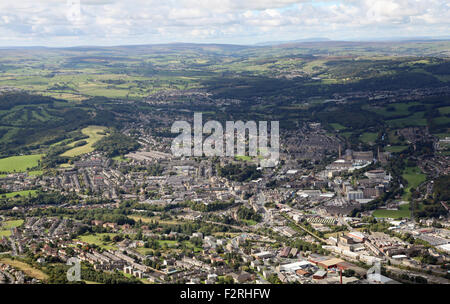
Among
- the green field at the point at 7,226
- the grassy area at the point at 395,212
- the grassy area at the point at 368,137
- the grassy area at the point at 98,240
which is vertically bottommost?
the green field at the point at 7,226

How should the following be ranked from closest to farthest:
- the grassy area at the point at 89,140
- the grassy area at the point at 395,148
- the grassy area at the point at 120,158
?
the grassy area at the point at 395,148 < the grassy area at the point at 120,158 < the grassy area at the point at 89,140

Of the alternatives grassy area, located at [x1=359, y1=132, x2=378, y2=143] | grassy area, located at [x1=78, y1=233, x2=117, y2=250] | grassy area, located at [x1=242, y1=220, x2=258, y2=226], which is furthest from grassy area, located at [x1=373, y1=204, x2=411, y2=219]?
grassy area, located at [x1=359, y1=132, x2=378, y2=143]

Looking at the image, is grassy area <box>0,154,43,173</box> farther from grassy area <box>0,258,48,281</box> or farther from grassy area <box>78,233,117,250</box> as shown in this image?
grassy area <box>0,258,48,281</box>

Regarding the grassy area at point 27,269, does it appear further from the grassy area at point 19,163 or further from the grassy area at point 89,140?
the grassy area at point 89,140

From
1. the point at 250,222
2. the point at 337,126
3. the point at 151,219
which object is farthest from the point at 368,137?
the point at 151,219

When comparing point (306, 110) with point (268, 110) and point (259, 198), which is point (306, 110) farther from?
point (259, 198)

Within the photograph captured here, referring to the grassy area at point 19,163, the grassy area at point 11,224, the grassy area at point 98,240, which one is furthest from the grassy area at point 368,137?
the grassy area at point 11,224

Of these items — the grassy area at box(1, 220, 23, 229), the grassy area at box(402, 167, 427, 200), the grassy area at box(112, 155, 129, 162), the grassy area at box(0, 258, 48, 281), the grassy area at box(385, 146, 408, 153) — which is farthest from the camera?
the grassy area at box(112, 155, 129, 162)

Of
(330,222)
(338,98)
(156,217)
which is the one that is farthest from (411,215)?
(338,98)
